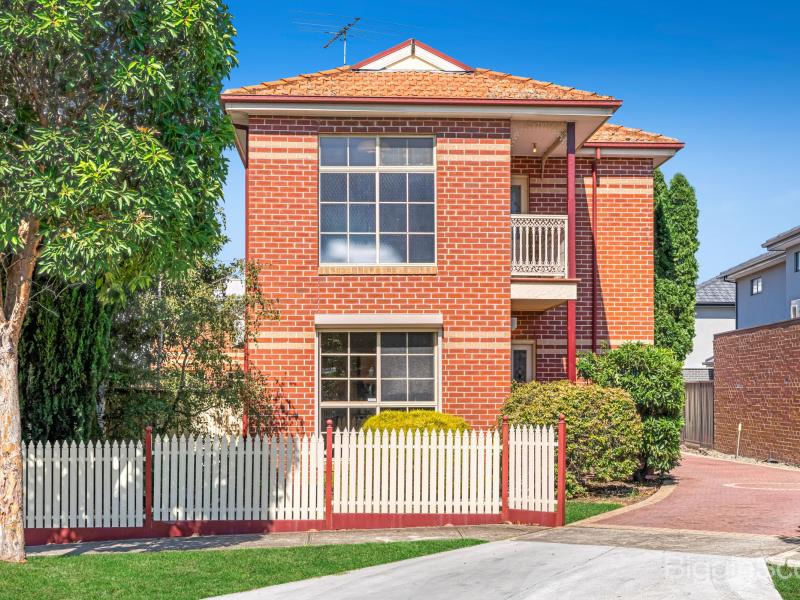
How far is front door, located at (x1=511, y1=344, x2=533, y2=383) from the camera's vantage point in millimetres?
19500

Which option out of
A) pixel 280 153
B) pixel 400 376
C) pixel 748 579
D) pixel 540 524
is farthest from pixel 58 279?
pixel 748 579

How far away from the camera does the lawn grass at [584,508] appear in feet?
44.9

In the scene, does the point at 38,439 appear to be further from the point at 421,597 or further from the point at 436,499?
the point at 421,597

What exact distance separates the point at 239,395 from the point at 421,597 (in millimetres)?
7722

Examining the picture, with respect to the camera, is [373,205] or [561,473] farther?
[373,205]

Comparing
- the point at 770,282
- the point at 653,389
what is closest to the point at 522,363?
the point at 653,389

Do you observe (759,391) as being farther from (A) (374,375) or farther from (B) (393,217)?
(B) (393,217)

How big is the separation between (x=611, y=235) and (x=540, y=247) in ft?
9.84

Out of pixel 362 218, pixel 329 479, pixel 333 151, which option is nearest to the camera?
pixel 329 479

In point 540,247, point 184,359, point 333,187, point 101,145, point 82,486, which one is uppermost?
point 333,187

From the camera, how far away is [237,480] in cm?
1319

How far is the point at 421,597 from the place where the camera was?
9195mm

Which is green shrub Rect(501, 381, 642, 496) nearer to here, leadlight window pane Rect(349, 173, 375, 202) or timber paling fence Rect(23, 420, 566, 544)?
timber paling fence Rect(23, 420, 566, 544)

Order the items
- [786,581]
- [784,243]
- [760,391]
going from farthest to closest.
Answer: [784,243] → [760,391] → [786,581]
